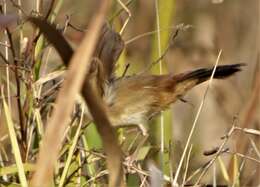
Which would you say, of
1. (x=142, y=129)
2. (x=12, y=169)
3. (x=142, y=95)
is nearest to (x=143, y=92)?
(x=142, y=95)

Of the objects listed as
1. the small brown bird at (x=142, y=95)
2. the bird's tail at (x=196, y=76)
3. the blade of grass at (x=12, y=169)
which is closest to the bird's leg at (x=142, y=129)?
the small brown bird at (x=142, y=95)

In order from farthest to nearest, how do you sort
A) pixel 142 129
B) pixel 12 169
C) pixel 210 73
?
pixel 142 129, pixel 210 73, pixel 12 169

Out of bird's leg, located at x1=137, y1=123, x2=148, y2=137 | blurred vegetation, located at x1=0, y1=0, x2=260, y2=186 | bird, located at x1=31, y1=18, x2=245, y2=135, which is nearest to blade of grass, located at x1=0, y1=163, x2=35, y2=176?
blurred vegetation, located at x1=0, y1=0, x2=260, y2=186

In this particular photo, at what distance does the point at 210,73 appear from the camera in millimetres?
2201

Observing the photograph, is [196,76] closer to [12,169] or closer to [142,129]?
[142,129]

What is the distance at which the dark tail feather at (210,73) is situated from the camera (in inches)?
85.3

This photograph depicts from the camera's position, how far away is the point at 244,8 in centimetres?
448

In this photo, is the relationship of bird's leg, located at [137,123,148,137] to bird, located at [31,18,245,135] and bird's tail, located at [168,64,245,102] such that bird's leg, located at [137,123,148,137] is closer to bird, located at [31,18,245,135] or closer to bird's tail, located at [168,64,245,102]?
bird, located at [31,18,245,135]

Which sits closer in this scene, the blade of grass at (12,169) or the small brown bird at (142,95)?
the blade of grass at (12,169)

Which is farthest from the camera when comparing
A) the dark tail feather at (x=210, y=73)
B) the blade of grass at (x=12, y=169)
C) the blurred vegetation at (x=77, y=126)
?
the dark tail feather at (x=210, y=73)

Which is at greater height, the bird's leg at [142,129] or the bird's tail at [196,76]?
the bird's tail at [196,76]

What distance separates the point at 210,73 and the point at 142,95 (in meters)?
0.25

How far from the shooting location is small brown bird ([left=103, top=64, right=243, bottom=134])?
2.30 m

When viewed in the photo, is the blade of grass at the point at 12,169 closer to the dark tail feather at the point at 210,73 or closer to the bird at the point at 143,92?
the bird at the point at 143,92
